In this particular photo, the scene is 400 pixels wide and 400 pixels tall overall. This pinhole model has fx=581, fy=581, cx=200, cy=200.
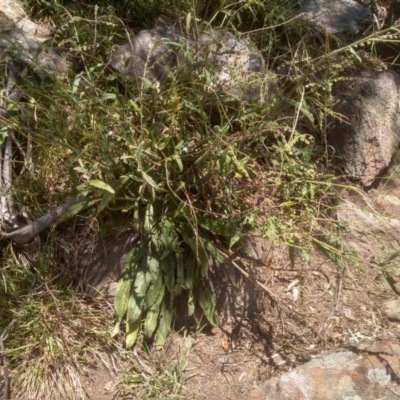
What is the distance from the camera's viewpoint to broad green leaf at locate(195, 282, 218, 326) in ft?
9.07

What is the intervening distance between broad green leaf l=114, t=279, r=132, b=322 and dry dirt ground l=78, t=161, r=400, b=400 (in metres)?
0.27

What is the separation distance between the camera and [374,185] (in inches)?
132

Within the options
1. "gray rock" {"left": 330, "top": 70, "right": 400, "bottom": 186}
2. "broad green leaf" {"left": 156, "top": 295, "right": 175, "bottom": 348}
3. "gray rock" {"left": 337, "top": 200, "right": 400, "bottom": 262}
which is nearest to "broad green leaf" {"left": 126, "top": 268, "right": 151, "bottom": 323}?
"broad green leaf" {"left": 156, "top": 295, "right": 175, "bottom": 348}

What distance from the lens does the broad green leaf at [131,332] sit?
106 inches

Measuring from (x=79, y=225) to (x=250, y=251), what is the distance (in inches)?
34.4

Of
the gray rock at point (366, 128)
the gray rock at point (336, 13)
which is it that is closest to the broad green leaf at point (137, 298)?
the gray rock at point (366, 128)

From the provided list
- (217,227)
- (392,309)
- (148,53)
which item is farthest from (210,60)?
(392,309)

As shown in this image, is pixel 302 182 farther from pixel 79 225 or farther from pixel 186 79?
pixel 79 225

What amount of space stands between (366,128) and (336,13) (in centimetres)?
81

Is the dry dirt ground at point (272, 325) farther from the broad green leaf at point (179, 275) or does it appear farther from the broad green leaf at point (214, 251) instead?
the broad green leaf at point (179, 275)

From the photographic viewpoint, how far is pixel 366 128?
3324 millimetres

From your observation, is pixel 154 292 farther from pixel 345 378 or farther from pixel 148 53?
pixel 148 53

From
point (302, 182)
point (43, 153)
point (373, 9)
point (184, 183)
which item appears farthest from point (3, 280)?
point (373, 9)

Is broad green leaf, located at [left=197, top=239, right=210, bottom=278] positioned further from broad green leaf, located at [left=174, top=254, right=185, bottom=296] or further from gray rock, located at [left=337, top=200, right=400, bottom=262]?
gray rock, located at [left=337, top=200, right=400, bottom=262]
